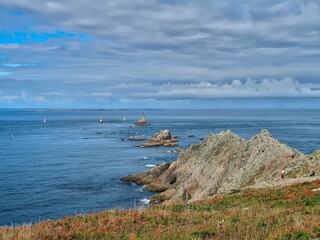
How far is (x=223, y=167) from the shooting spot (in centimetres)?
5650

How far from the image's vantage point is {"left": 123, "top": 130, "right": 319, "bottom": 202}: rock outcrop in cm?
4453

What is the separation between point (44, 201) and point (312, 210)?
4850cm

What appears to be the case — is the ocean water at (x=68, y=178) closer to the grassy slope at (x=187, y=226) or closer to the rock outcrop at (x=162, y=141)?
the rock outcrop at (x=162, y=141)

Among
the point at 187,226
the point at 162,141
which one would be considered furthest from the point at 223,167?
the point at 162,141

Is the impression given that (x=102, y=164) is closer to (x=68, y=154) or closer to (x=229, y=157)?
(x=68, y=154)

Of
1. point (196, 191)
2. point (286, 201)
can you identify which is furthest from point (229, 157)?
point (286, 201)

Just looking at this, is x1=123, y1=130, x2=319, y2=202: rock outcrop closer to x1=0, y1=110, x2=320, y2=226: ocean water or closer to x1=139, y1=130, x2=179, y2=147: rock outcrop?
x1=0, y1=110, x2=320, y2=226: ocean water

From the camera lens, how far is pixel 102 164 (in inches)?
3666

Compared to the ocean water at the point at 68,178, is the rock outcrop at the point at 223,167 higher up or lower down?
higher up

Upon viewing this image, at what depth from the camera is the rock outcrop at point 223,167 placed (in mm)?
44531

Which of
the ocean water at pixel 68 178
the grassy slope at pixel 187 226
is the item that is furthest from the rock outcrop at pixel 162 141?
the grassy slope at pixel 187 226

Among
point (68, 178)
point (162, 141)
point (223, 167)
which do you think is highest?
point (223, 167)

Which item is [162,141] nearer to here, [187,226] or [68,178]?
[68,178]

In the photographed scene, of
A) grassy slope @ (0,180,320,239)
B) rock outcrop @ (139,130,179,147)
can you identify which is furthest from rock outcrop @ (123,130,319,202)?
rock outcrop @ (139,130,179,147)
